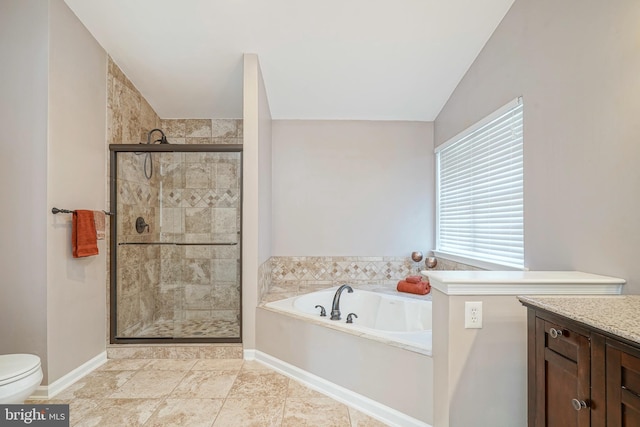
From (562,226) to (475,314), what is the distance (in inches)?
32.5

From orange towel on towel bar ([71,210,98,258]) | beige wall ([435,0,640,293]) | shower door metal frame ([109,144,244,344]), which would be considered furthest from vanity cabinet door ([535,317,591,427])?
orange towel on towel bar ([71,210,98,258])

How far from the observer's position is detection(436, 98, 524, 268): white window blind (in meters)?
2.50

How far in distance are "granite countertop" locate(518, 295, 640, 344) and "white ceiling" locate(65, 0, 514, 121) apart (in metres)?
2.17

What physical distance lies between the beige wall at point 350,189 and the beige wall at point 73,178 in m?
1.72

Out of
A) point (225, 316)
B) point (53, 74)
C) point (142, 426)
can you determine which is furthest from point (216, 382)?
point (53, 74)

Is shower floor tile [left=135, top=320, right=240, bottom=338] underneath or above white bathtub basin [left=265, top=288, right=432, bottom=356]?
underneath

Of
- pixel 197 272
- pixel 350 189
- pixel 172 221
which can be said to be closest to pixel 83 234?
pixel 172 221

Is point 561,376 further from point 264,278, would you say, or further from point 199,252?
point 199,252

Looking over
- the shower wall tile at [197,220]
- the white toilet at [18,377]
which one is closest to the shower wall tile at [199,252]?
the shower wall tile at [197,220]

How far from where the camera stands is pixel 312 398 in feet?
7.80

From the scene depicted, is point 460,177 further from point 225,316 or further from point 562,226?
point 225,316

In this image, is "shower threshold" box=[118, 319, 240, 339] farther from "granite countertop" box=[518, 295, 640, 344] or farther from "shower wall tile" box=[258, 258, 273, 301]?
"granite countertop" box=[518, 295, 640, 344]

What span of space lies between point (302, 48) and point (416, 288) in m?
2.39

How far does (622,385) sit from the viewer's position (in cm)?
100
